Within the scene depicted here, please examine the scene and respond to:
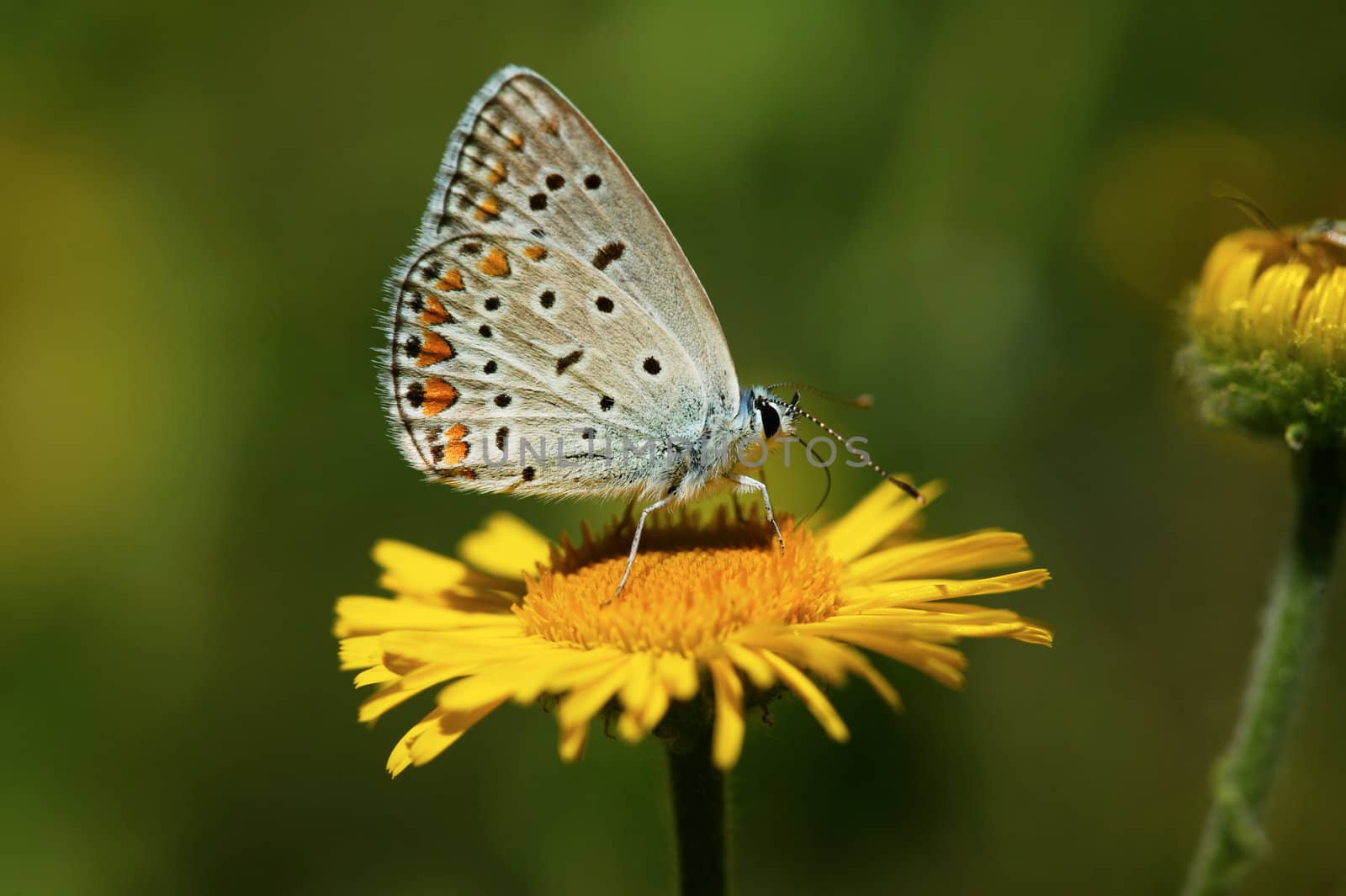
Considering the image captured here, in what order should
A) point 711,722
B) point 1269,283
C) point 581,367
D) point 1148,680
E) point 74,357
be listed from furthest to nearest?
point 74,357
point 1148,680
point 581,367
point 1269,283
point 711,722

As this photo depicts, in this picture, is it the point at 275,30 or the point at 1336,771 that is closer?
the point at 1336,771

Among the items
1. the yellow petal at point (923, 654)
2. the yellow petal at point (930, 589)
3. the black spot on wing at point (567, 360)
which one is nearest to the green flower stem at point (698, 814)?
the yellow petal at point (923, 654)

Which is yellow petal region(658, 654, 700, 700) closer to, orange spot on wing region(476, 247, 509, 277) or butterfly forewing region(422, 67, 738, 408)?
butterfly forewing region(422, 67, 738, 408)

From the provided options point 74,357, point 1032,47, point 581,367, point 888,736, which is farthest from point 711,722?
point 74,357

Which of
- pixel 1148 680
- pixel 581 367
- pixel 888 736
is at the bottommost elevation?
pixel 888 736

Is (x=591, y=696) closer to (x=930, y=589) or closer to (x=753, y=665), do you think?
(x=753, y=665)

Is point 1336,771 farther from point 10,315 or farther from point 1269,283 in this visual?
point 10,315
